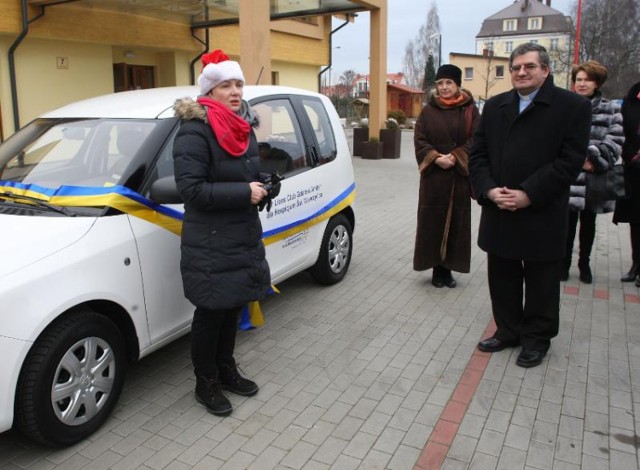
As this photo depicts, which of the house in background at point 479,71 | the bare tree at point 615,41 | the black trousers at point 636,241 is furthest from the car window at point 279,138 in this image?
the house in background at point 479,71

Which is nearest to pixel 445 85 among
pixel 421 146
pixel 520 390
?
pixel 421 146

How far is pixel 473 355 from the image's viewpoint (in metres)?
4.28

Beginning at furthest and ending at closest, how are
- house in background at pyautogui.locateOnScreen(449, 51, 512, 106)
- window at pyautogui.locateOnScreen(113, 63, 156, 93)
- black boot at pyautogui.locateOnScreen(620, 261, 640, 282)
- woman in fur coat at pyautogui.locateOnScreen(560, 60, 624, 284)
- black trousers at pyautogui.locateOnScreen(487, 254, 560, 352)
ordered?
house in background at pyautogui.locateOnScreen(449, 51, 512, 106) < window at pyautogui.locateOnScreen(113, 63, 156, 93) < black boot at pyautogui.locateOnScreen(620, 261, 640, 282) < woman in fur coat at pyautogui.locateOnScreen(560, 60, 624, 284) < black trousers at pyautogui.locateOnScreen(487, 254, 560, 352)

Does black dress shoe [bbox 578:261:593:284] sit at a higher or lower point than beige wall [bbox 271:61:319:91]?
lower

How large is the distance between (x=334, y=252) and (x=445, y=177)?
49.9 inches

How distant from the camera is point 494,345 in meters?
4.32

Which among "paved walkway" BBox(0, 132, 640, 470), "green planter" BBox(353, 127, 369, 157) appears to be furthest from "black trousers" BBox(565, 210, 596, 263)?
"green planter" BBox(353, 127, 369, 157)

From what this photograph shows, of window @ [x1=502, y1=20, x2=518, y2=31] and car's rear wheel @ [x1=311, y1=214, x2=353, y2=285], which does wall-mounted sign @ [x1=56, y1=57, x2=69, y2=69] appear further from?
window @ [x1=502, y1=20, x2=518, y2=31]

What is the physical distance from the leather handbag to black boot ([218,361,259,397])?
3595 mm

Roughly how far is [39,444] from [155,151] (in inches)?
68.6

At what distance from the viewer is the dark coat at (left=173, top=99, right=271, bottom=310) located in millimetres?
3049

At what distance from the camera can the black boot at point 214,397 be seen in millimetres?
3443

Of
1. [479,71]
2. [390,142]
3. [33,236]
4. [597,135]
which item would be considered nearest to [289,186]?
[33,236]

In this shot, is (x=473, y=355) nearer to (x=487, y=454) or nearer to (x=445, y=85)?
(x=487, y=454)
